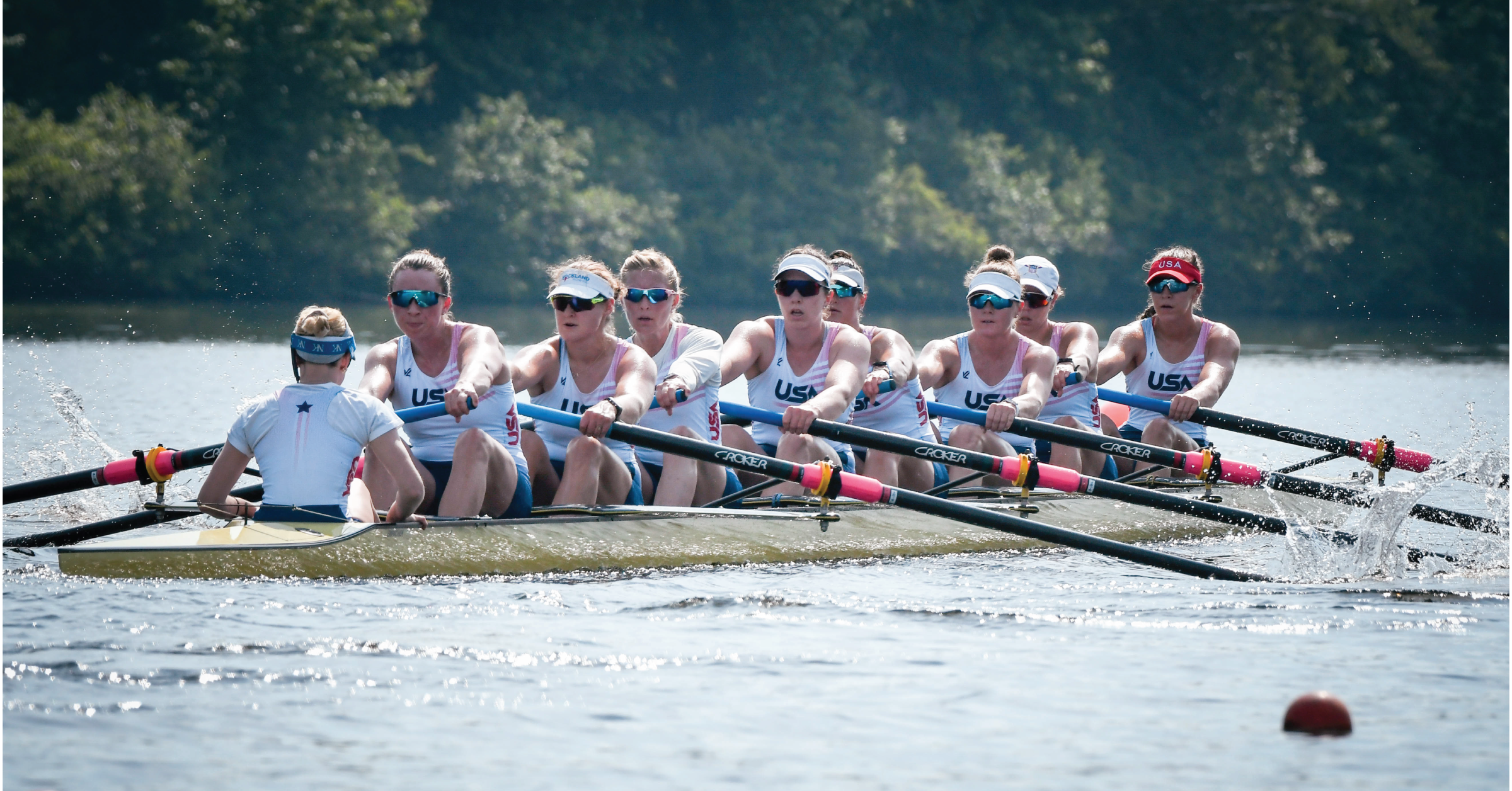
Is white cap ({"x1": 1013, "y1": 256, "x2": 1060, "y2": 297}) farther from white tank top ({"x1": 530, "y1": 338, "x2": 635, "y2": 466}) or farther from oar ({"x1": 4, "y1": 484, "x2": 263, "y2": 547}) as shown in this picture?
oar ({"x1": 4, "y1": 484, "x2": 263, "y2": 547})

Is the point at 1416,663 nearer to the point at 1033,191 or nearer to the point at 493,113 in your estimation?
the point at 493,113

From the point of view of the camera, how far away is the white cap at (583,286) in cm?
814

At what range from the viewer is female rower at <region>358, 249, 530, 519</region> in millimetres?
7613

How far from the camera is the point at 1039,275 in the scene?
Result: 11094mm

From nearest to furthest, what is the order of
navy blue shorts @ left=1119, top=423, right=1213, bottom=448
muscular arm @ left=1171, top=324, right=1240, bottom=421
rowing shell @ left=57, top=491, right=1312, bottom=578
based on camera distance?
rowing shell @ left=57, top=491, right=1312, bottom=578 < muscular arm @ left=1171, top=324, right=1240, bottom=421 < navy blue shorts @ left=1119, top=423, right=1213, bottom=448

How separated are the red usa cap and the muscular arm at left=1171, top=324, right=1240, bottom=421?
1.07ft

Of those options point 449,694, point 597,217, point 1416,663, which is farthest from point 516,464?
point 597,217

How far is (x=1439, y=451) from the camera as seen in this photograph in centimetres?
1586

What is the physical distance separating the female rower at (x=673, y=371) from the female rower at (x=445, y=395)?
81 cm

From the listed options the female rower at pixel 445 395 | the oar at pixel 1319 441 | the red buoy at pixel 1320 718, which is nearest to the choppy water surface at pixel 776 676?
the red buoy at pixel 1320 718

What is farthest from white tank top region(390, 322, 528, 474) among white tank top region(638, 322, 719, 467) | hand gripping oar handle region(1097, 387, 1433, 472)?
hand gripping oar handle region(1097, 387, 1433, 472)

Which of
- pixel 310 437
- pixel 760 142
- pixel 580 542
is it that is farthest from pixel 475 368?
pixel 760 142

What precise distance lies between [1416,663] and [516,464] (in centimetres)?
373

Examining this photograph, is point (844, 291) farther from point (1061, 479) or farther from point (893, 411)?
point (1061, 479)
